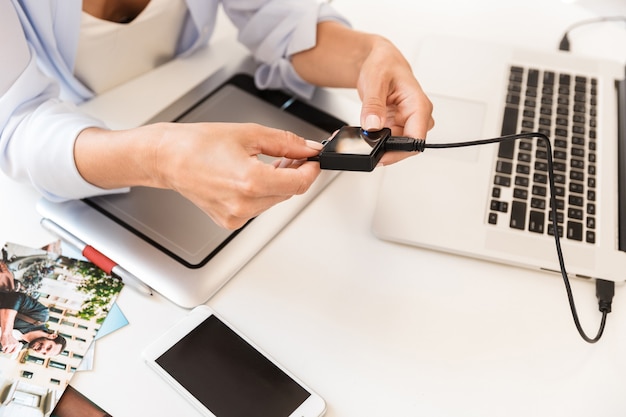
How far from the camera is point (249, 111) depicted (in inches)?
32.1

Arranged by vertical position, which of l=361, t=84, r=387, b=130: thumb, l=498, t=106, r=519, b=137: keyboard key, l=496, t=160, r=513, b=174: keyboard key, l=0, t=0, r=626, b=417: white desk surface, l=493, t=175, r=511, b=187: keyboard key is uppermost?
l=361, t=84, r=387, b=130: thumb

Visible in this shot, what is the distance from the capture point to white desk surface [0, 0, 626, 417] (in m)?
0.59

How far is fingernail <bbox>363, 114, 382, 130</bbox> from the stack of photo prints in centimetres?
31

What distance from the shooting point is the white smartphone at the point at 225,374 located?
56 cm

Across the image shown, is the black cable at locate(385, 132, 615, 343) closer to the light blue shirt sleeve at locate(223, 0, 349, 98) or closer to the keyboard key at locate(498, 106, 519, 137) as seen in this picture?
the keyboard key at locate(498, 106, 519, 137)

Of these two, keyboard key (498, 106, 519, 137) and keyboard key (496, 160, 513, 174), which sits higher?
keyboard key (498, 106, 519, 137)

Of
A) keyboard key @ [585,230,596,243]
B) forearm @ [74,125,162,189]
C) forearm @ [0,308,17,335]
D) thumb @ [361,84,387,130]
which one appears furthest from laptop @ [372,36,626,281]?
forearm @ [0,308,17,335]

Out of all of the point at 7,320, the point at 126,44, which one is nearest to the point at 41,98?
the point at 126,44

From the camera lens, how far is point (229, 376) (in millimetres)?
577

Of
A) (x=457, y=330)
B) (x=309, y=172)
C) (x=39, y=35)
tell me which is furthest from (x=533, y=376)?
(x=39, y=35)

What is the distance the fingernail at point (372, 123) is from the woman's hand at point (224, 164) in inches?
2.2

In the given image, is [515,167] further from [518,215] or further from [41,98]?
[41,98]

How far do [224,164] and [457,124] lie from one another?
0.39 metres

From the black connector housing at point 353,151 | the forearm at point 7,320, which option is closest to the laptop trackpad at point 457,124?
the black connector housing at point 353,151
